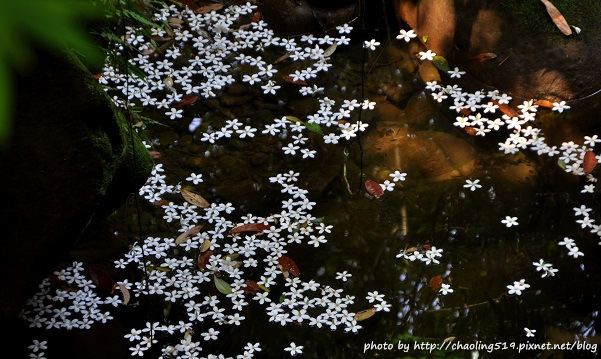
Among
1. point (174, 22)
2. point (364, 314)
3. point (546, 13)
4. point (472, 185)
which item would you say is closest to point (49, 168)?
point (364, 314)

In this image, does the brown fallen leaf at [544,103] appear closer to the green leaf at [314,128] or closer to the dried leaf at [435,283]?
the green leaf at [314,128]

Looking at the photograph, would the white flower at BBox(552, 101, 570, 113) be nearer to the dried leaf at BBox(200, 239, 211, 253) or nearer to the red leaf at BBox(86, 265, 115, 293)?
the dried leaf at BBox(200, 239, 211, 253)

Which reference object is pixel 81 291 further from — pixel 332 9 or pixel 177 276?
pixel 332 9

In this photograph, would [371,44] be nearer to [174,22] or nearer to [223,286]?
[174,22]

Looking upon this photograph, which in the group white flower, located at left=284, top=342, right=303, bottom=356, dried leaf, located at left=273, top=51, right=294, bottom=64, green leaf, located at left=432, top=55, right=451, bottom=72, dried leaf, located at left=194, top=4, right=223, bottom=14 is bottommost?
white flower, located at left=284, top=342, right=303, bottom=356

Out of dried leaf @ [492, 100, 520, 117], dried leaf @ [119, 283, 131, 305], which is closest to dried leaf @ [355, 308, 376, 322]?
dried leaf @ [119, 283, 131, 305]

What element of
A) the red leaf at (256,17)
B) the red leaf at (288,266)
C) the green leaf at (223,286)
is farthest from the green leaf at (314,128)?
the red leaf at (256,17)
